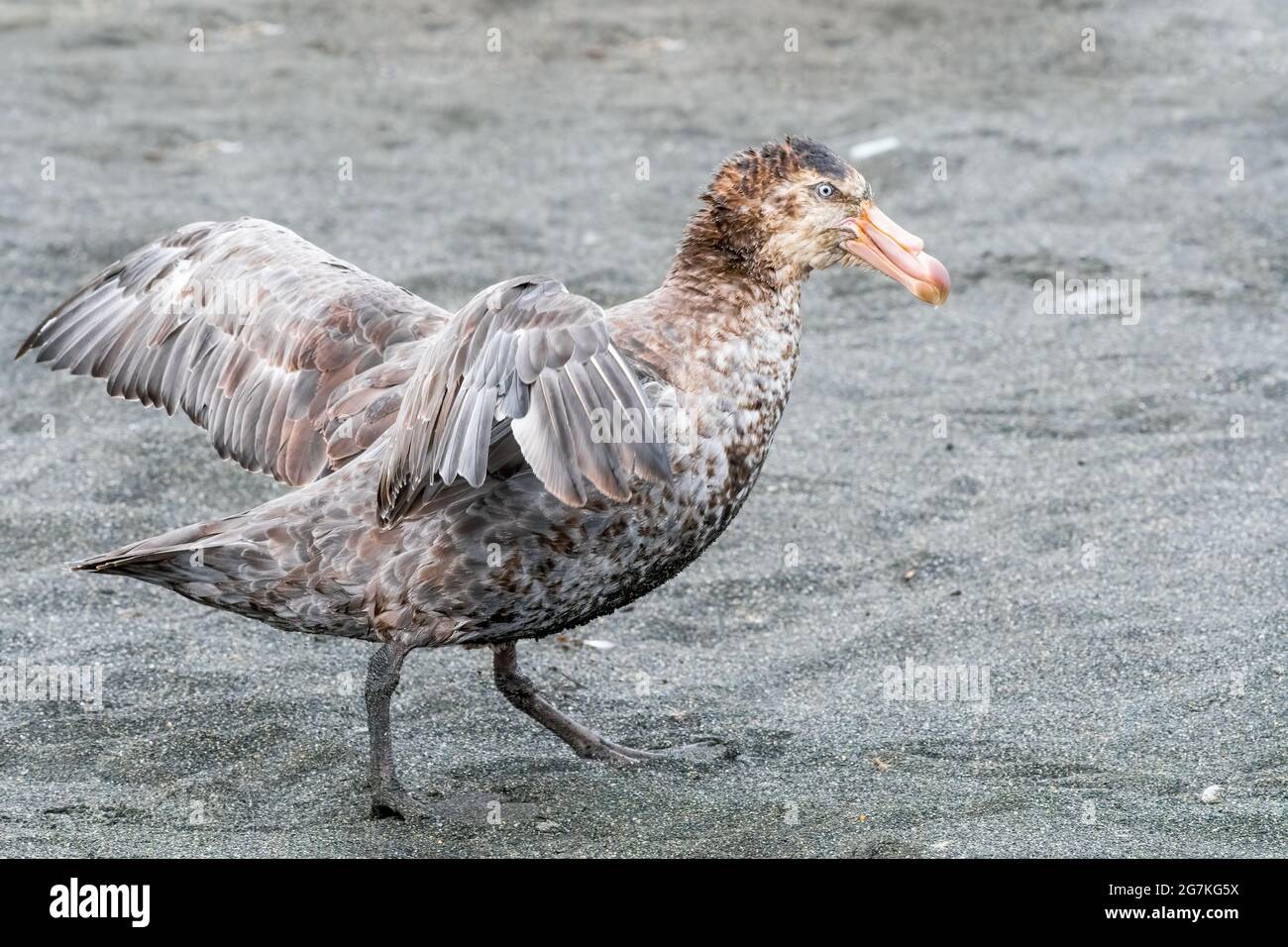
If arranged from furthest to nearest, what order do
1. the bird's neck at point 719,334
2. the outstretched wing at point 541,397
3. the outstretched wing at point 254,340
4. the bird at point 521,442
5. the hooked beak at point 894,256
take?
the outstretched wing at point 254,340, the hooked beak at point 894,256, the bird's neck at point 719,334, the bird at point 521,442, the outstretched wing at point 541,397

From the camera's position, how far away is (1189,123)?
31.7 feet

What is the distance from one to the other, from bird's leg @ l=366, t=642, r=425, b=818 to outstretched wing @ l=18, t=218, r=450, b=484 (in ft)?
2.19

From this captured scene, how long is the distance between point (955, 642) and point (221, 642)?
2289 millimetres

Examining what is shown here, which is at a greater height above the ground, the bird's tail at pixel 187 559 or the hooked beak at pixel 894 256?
the hooked beak at pixel 894 256

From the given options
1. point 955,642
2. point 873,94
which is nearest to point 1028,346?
point 955,642

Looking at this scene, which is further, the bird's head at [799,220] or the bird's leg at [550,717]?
the bird's leg at [550,717]

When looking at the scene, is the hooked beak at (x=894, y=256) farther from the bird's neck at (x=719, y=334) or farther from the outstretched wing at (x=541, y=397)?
the outstretched wing at (x=541, y=397)

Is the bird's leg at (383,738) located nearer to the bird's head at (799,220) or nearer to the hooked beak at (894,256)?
the bird's head at (799,220)

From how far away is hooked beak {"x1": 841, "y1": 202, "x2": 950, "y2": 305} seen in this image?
4.78m

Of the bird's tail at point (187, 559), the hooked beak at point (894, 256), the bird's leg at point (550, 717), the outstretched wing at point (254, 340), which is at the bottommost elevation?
the bird's leg at point (550, 717)

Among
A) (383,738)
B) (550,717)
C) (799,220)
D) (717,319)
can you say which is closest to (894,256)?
(799,220)

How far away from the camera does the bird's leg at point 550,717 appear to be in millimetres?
5094

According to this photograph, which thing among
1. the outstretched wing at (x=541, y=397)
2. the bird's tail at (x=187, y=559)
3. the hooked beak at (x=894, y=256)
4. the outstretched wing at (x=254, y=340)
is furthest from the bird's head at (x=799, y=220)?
the bird's tail at (x=187, y=559)

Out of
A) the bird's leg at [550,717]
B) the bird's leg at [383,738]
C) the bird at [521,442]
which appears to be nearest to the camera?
the bird at [521,442]
